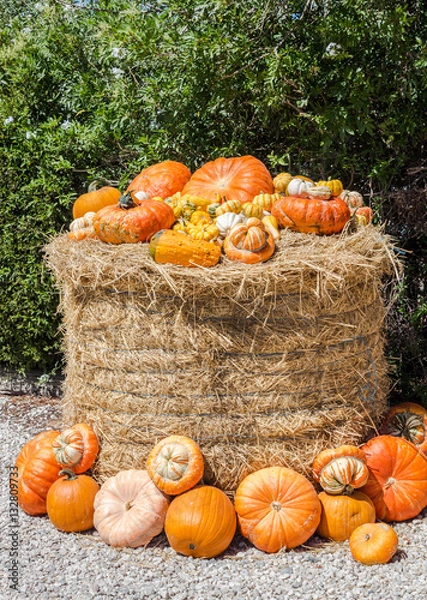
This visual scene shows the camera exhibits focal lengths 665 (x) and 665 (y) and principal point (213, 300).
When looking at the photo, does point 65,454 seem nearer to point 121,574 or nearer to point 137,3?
point 121,574

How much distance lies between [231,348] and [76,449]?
1.01m

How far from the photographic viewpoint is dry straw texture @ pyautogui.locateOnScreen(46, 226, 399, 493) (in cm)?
325

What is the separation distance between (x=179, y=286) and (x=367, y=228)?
45.8 inches

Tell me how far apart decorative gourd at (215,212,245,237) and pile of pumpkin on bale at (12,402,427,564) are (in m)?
1.08

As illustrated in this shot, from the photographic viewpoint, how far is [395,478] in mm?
3521

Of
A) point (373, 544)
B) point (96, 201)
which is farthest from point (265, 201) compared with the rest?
point (373, 544)

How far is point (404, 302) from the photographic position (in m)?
4.71

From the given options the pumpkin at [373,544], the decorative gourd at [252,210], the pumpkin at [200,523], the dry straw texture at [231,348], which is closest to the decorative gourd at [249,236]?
the dry straw texture at [231,348]

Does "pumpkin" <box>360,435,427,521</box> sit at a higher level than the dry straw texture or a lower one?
lower

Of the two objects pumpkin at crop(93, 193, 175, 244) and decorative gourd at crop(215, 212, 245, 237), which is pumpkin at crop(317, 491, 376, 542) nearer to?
decorative gourd at crop(215, 212, 245, 237)

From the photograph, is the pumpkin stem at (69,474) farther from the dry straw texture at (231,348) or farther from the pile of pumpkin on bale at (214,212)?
the pile of pumpkin on bale at (214,212)

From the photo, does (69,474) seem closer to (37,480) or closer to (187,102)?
(37,480)

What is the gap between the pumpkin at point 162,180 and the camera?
13.3ft

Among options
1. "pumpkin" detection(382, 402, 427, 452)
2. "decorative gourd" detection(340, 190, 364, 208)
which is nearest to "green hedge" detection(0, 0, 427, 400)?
"decorative gourd" detection(340, 190, 364, 208)
